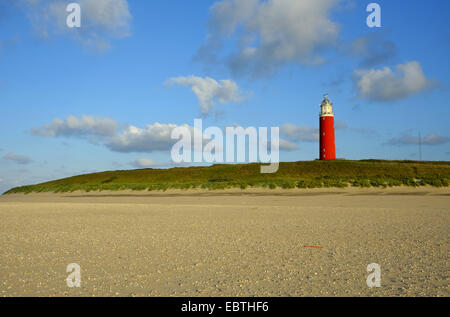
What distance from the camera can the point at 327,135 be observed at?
233 feet

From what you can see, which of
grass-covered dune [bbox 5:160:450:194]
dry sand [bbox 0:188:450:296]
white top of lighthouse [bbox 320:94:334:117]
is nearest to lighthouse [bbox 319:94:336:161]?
white top of lighthouse [bbox 320:94:334:117]

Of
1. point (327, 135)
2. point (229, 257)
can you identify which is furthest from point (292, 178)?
point (229, 257)

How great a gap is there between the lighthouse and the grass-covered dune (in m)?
11.8

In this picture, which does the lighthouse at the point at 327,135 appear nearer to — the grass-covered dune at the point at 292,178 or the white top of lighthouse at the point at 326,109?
the white top of lighthouse at the point at 326,109

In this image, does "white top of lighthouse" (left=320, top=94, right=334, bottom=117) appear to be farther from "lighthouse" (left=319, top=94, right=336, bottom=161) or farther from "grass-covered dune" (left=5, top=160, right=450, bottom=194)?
"grass-covered dune" (left=5, top=160, right=450, bottom=194)

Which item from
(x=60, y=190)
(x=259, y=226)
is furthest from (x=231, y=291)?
(x=60, y=190)

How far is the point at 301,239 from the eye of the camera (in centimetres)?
1169

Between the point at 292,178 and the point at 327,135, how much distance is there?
28.0 m

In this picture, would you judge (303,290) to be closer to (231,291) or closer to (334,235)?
(231,291)

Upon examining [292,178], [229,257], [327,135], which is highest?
[327,135]

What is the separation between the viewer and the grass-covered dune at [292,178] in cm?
4000

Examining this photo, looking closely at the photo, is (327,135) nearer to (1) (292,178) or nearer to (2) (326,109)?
(2) (326,109)

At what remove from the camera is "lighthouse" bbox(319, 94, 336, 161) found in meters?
70.8

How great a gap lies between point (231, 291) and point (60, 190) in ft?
172
